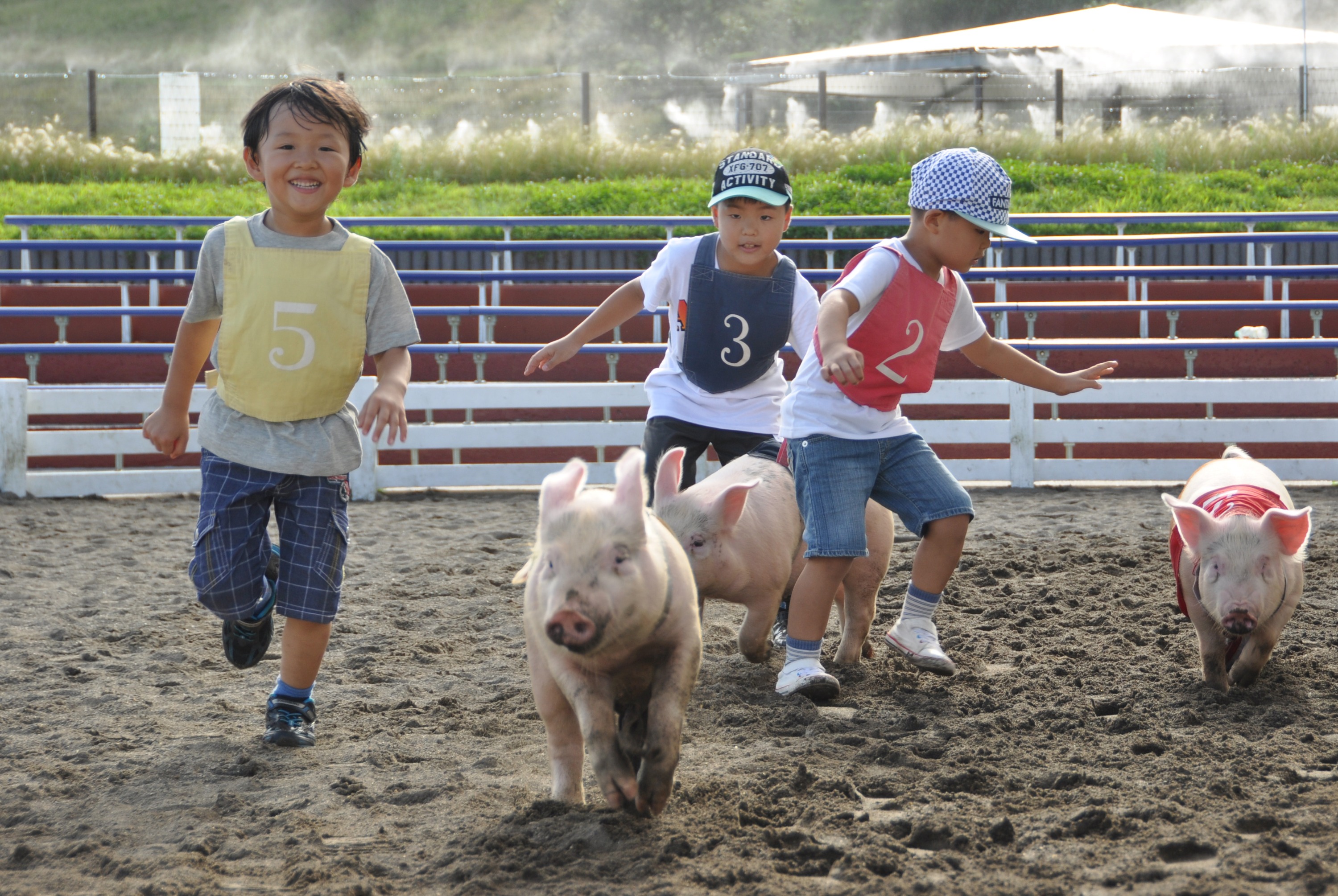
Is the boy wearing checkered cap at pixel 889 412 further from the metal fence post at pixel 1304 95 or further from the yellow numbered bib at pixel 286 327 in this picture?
the metal fence post at pixel 1304 95

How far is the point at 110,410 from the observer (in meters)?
8.15

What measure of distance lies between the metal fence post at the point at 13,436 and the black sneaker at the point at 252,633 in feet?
17.0

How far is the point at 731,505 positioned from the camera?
362 cm

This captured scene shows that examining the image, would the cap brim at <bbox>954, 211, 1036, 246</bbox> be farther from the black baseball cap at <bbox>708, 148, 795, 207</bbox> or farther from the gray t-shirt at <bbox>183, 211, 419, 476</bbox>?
the gray t-shirt at <bbox>183, 211, 419, 476</bbox>

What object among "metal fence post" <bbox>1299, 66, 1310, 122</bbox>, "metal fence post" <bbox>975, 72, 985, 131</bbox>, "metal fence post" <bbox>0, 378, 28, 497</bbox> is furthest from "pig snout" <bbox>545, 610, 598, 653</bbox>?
"metal fence post" <bbox>1299, 66, 1310, 122</bbox>

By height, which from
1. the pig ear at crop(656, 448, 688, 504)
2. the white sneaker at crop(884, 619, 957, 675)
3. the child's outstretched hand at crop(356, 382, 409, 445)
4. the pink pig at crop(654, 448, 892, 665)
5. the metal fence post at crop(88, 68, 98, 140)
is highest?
the metal fence post at crop(88, 68, 98, 140)

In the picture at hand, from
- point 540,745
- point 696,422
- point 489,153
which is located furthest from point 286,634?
point 489,153

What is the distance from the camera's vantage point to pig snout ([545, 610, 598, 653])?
2.34 m

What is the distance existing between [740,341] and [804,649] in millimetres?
1092

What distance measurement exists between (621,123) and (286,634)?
34.1 m

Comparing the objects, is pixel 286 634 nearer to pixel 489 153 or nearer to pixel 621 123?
pixel 489 153

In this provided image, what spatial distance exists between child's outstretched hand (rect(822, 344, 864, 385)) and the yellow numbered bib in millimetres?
1243

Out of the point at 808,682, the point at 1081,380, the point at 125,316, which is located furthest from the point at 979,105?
the point at 808,682

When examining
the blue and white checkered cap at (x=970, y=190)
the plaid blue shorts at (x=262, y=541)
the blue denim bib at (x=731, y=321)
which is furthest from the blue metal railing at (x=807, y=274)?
the plaid blue shorts at (x=262, y=541)
